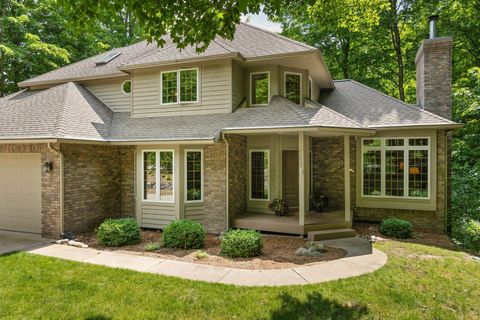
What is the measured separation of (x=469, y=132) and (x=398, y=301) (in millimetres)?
13104

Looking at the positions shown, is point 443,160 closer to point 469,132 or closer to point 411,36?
point 469,132

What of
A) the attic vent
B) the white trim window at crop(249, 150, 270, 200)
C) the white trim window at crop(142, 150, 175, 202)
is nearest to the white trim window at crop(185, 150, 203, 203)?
the white trim window at crop(142, 150, 175, 202)

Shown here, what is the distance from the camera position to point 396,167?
11.0m

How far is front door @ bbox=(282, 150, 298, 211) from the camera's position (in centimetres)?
1089

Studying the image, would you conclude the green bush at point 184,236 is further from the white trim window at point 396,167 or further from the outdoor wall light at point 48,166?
the white trim window at point 396,167

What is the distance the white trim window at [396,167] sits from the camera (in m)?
10.5

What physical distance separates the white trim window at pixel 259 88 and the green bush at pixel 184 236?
5196mm

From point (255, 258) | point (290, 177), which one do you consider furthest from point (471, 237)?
point (255, 258)

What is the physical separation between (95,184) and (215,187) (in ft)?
13.1

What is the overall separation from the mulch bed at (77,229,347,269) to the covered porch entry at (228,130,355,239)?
0.71 metres

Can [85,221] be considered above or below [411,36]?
below

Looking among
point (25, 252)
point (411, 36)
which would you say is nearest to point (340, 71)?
point (411, 36)

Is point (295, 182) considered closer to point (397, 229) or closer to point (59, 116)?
point (397, 229)

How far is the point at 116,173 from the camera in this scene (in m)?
10.7
